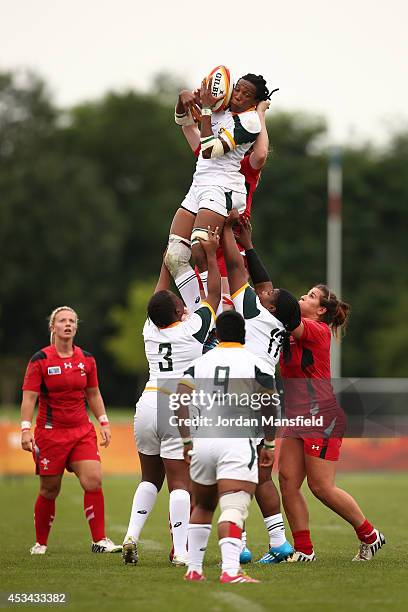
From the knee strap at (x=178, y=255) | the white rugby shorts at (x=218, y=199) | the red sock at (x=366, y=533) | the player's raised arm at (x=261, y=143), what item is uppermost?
the player's raised arm at (x=261, y=143)

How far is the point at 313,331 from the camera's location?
1143 centimetres

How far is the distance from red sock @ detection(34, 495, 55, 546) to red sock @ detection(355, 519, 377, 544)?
3221 mm

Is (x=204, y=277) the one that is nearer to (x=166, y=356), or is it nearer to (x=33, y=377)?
(x=166, y=356)

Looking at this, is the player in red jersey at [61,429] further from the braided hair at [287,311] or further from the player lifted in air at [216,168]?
the braided hair at [287,311]

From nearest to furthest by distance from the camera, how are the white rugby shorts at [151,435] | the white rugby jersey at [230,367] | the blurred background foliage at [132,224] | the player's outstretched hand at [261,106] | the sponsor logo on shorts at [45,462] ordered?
the white rugby jersey at [230,367] < the white rugby shorts at [151,435] < the player's outstretched hand at [261,106] < the sponsor logo on shorts at [45,462] < the blurred background foliage at [132,224]

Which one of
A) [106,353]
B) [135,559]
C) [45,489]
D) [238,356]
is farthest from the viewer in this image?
[106,353]

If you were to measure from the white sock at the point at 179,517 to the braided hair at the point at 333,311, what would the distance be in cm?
208

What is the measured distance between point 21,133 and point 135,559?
55614mm

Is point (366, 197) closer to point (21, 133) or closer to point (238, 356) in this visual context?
point (21, 133)

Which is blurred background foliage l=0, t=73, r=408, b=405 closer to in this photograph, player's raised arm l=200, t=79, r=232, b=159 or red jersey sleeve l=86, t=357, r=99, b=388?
red jersey sleeve l=86, t=357, r=99, b=388

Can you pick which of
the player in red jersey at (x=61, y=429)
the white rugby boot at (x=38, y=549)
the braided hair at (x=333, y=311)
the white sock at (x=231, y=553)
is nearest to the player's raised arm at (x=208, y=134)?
the braided hair at (x=333, y=311)

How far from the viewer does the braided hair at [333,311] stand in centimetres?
1172

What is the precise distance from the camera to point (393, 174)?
64.8 meters

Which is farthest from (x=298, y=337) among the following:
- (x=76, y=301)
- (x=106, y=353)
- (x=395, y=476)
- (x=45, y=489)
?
(x=106, y=353)
